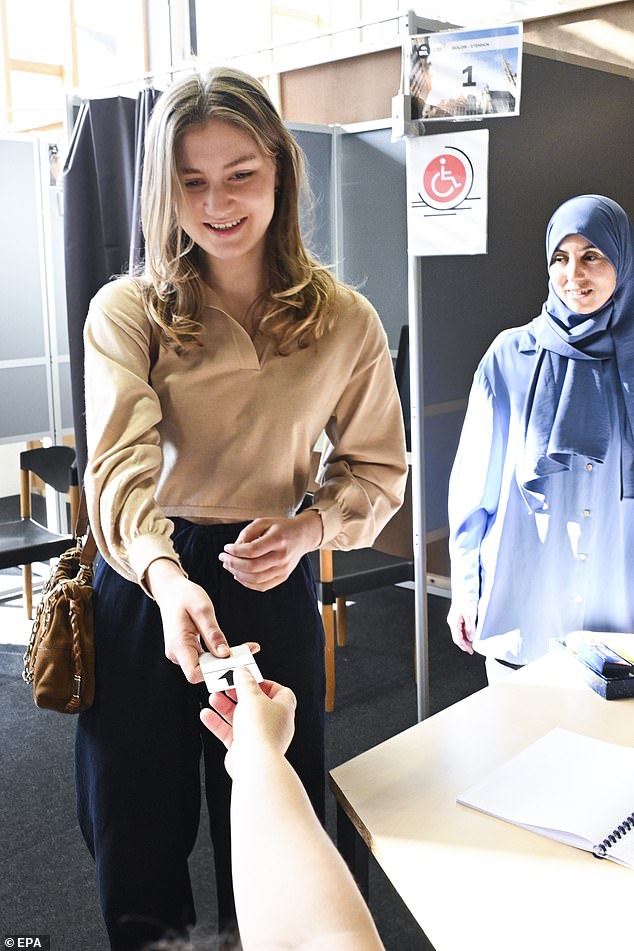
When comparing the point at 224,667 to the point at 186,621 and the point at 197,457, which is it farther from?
the point at 197,457

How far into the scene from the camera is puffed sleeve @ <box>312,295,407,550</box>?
1551 mm

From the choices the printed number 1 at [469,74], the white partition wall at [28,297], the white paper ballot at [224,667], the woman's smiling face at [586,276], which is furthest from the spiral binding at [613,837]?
the white partition wall at [28,297]

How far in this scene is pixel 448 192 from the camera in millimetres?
2098

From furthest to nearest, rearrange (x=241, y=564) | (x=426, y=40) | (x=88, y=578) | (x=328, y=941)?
(x=426, y=40)
(x=88, y=578)
(x=241, y=564)
(x=328, y=941)

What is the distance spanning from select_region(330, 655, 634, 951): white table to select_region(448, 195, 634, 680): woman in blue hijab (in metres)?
0.36

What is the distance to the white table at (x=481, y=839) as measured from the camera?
1.06 m

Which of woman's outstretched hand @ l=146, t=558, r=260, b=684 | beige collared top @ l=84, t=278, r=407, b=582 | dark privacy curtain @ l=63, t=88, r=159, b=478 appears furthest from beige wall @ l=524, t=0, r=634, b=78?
woman's outstretched hand @ l=146, t=558, r=260, b=684

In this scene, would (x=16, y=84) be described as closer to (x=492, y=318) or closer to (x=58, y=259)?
(x=58, y=259)

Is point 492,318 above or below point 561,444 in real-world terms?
above

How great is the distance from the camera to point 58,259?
176 inches

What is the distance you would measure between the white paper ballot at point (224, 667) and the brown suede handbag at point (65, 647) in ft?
1.05

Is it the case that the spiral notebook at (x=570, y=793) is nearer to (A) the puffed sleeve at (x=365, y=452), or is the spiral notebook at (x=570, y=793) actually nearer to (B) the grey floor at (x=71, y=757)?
(A) the puffed sleeve at (x=365, y=452)

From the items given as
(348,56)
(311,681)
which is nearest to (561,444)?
(311,681)

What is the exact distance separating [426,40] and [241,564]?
121cm
